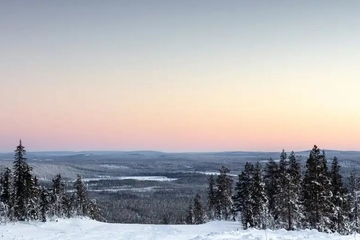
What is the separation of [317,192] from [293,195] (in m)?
4.67

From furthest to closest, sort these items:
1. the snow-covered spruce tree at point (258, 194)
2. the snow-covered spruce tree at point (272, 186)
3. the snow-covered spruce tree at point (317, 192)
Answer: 1. the snow-covered spruce tree at point (258, 194)
2. the snow-covered spruce tree at point (272, 186)
3. the snow-covered spruce tree at point (317, 192)

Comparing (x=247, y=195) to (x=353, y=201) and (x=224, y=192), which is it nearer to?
(x=353, y=201)

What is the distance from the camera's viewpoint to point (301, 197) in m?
47.4

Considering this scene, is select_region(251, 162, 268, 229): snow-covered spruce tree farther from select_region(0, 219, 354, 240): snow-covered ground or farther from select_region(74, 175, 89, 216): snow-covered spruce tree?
select_region(74, 175, 89, 216): snow-covered spruce tree

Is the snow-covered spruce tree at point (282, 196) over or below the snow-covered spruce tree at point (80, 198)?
over

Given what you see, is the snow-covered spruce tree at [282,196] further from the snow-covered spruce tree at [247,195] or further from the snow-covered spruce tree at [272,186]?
the snow-covered spruce tree at [247,195]

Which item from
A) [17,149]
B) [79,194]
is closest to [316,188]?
[17,149]

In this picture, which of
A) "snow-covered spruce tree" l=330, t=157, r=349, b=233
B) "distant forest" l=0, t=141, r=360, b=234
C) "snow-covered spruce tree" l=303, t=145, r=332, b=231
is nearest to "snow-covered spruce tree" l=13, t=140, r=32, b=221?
"distant forest" l=0, t=141, r=360, b=234

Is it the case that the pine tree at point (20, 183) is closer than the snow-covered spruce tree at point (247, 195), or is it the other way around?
the snow-covered spruce tree at point (247, 195)

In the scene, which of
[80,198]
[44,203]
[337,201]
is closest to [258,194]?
[337,201]

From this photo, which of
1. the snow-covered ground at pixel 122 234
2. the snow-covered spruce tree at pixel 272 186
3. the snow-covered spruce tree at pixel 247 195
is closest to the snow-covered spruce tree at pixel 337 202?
the snow-covered spruce tree at pixel 272 186

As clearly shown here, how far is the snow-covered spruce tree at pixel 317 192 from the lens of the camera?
41844mm

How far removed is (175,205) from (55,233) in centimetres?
16136

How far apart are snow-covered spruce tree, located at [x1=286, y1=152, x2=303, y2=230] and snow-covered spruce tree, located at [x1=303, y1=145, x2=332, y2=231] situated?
101 inches
